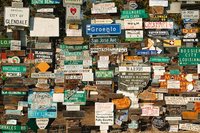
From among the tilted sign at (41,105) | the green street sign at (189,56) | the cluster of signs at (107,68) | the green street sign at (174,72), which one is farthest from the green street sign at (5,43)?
the green street sign at (189,56)

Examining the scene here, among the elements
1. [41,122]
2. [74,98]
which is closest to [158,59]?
[74,98]

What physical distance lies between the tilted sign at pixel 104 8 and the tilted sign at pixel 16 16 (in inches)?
61.5

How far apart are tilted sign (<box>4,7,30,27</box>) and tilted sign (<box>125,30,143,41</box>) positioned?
7.74 feet

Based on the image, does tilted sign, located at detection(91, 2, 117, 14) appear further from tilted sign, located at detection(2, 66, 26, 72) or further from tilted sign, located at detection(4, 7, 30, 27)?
tilted sign, located at detection(2, 66, 26, 72)

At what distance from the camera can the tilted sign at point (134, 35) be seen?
9258 millimetres

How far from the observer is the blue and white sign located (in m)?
9.21

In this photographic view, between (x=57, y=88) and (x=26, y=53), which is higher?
(x=26, y=53)

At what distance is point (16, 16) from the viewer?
912 centimetres

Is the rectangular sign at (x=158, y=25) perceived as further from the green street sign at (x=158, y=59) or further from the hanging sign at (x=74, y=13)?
the hanging sign at (x=74, y=13)

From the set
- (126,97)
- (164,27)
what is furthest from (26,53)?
(164,27)

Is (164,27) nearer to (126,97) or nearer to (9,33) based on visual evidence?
(126,97)

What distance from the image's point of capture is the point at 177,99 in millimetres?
9375

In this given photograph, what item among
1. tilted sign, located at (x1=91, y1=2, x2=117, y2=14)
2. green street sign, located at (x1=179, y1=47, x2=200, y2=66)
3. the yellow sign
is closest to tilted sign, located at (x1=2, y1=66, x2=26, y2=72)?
tilted sign, located at (x1=91, y1=2, x2=117, y2=14)

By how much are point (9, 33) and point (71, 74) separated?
5.76ft
